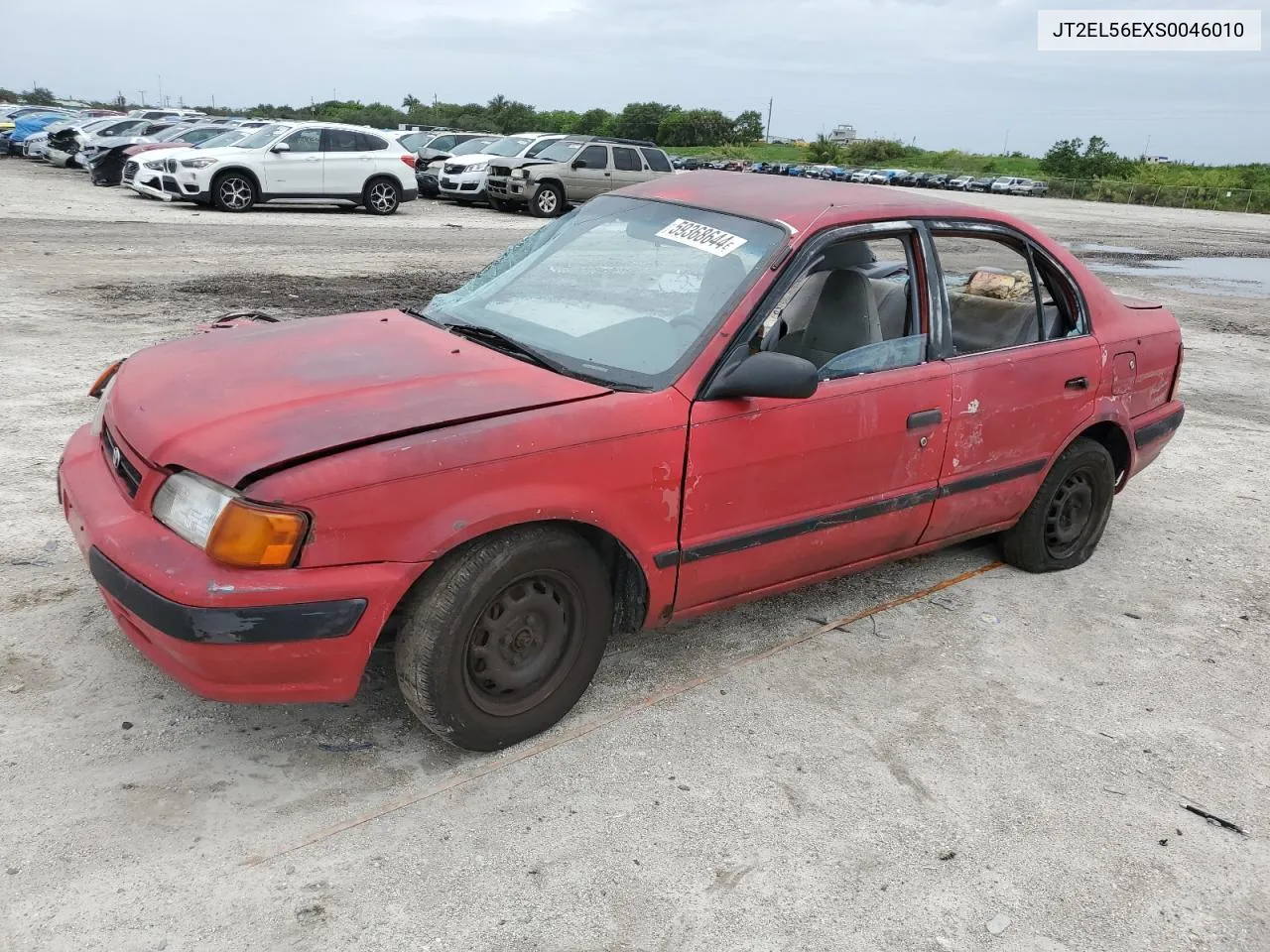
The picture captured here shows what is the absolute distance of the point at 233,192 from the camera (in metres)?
17.4

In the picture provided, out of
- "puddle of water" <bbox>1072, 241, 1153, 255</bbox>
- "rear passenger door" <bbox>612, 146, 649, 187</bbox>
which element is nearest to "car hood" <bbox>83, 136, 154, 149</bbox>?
"rear passenger door" <bbox>612, 146, 649, 187</bbox>

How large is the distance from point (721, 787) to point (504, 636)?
0.77 meters

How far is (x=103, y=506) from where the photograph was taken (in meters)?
2.86

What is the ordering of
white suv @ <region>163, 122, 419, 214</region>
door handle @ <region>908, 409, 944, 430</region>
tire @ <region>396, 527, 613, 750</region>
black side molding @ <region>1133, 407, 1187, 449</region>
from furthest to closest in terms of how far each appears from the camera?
white suv @ <region>163, 122, 419, 214</region> < black side molding @ <region>1133, 407, 1187, 449</region> < door handle @ <region>908, 409, 944, 430</region> < tire @ <region>396, 527, 613, 750</region>

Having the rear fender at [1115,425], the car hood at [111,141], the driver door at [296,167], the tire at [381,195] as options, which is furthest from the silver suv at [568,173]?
the rear fender at [1115,425]

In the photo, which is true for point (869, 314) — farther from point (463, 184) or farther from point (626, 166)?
point (463, 184)

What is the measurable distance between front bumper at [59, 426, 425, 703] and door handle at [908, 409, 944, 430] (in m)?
1.95

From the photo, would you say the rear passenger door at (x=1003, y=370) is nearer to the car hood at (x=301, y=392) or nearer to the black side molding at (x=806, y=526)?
the black side molding at (x=806, y=526)

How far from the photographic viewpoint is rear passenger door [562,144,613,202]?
2003cm

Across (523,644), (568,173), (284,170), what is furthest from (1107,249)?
(523,644)

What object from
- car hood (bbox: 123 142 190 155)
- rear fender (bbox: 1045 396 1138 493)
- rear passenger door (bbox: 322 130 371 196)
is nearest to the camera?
rear fender (bbox: 1045 396 1138 493)

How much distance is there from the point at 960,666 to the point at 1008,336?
1.44m

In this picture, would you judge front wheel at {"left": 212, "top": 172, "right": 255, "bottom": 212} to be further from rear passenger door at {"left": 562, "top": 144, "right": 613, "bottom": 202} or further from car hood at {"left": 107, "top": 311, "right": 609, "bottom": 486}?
car hood at {"left": 107, "top": 311, "right": 609, "bottom": 486}

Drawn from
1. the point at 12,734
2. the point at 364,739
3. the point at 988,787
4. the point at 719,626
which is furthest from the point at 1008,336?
the point at 12,734
